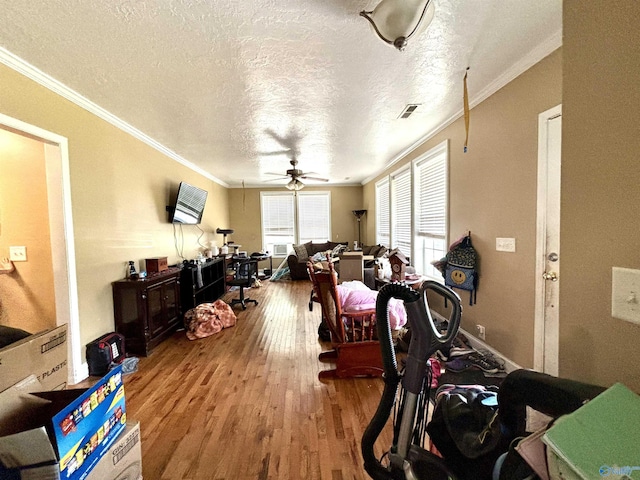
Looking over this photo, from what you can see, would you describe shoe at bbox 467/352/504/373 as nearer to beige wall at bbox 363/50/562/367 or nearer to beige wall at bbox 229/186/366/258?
beige wall at bbox 363/50/562/367

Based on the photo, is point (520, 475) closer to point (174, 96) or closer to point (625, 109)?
point (625, 109)

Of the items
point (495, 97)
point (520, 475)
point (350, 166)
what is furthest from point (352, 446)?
point (350, 166)

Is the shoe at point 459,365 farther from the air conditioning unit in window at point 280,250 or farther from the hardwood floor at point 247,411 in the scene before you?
the air conditioning unit in window at point 280,250

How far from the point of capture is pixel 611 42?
2.01 ft

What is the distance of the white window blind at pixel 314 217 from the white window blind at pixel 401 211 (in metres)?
2.80

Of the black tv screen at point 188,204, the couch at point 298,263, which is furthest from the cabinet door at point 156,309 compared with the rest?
the couch at point 298,263

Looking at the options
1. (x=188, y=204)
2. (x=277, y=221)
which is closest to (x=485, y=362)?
(x=188, y=204)

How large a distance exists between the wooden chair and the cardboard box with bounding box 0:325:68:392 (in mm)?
1706

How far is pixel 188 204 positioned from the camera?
443cm

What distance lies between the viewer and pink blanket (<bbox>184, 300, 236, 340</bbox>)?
11.3 ft

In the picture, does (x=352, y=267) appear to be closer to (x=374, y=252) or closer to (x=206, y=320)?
(x=206, y=320)

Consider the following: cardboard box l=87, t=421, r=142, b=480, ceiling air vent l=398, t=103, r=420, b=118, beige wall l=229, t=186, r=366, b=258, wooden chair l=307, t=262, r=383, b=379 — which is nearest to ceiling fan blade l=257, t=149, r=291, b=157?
ceiling air vent l=398, t=103, r=420, b=118

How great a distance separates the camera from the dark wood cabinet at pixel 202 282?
12.7 feet

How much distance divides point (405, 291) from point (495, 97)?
2.43 meters
